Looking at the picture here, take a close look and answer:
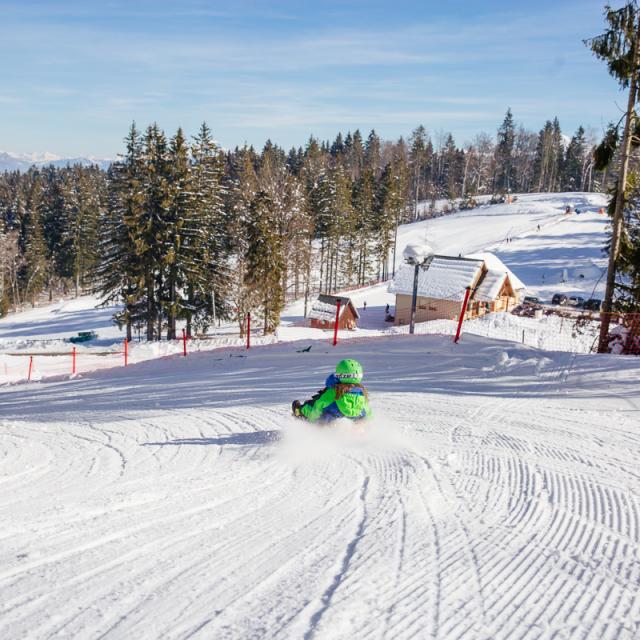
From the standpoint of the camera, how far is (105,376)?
49.8 feet

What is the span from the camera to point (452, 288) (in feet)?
132

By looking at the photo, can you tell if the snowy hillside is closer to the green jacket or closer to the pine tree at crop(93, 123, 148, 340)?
the green jacket

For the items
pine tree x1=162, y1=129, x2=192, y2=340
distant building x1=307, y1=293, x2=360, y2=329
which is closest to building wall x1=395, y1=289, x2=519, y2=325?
distant building x1=307, y1=293, x2=360, y2=329

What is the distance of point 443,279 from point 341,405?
35214 mm

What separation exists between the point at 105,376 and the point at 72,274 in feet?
196

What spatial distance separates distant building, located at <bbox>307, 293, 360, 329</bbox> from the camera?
123ft

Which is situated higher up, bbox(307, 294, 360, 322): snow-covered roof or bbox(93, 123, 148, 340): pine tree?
bbox(93, 123, 148, 340): pine tree

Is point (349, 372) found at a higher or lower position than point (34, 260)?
lower

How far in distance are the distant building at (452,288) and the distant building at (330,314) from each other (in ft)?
13.9

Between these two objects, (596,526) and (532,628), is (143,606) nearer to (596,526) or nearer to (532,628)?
(532,628)

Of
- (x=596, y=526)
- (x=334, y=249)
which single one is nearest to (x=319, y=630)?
(x=596, y=526)

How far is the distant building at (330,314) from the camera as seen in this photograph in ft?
123

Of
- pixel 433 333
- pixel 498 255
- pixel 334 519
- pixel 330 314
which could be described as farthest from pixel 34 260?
pixel 334 519

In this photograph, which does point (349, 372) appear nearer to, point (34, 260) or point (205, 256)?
point (205, 256)
